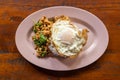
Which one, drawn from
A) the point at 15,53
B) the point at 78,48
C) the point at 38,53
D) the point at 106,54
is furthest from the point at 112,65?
the point at 15,53

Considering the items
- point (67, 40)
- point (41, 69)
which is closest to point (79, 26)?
point (67, 40)

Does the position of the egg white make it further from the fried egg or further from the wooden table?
the wooden table

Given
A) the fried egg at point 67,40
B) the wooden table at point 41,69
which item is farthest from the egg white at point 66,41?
the wooden table at point 41,69

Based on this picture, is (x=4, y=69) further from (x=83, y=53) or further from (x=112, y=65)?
(x=112, y=65)

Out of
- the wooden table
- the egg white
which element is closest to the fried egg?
the egg white
